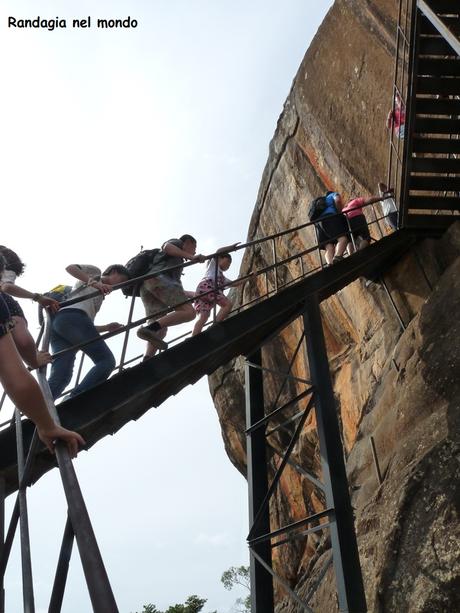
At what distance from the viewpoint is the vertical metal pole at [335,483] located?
4.99 metres

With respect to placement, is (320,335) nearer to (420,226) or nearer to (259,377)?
(259,377)

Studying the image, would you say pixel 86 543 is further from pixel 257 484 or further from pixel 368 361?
pixel 368 361

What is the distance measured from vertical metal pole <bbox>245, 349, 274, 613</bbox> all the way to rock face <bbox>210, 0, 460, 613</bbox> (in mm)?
390

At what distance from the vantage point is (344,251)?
8.95m

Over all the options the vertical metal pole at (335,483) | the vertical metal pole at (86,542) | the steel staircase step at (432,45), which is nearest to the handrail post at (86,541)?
the vertical metal pole at (86,542)

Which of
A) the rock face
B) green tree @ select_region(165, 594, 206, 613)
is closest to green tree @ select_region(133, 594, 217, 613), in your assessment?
green tree @ select_region(165, 594, 206, 613)

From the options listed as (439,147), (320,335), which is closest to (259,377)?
(320,335)

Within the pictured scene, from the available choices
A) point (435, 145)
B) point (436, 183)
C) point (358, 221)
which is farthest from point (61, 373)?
point (436, 183)

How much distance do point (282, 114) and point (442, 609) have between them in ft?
37.9

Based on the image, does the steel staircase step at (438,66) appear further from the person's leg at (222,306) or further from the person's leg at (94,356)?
the person's leg at (94,356)

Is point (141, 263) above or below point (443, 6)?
below

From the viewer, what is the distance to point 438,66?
6.74 metres

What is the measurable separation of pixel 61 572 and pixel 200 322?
4.31 m

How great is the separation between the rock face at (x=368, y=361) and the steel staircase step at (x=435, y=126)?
150 centimetres
